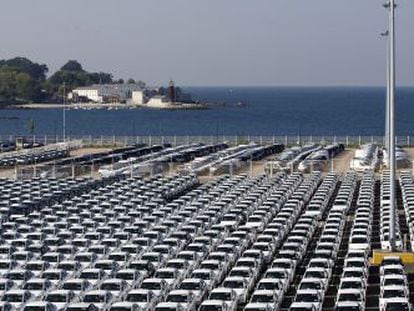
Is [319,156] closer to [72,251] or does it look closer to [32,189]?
[32,189]

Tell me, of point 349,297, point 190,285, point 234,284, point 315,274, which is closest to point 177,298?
point 190,285

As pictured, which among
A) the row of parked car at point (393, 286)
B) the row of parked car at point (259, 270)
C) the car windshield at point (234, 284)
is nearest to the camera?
the row of parked car at point (393, 286)

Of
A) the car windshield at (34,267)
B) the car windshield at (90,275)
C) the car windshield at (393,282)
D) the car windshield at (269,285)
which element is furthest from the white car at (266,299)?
the car windshield at (34,267)

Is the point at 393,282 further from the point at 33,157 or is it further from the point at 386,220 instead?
the point at 33,157

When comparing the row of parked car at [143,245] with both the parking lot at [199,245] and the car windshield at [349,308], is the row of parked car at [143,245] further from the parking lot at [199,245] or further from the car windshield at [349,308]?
the car windshield at [349,308]

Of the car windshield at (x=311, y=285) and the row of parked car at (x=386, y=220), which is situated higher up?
the row of parked car at (x=386, y=220)

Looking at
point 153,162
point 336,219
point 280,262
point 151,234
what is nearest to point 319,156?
point 153,162

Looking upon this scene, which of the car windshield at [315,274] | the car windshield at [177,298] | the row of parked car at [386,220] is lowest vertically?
the car windshield at [177,298]

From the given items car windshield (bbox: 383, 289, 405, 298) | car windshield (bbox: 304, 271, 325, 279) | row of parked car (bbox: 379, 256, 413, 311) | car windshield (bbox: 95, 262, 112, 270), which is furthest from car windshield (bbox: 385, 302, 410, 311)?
car windshield (bbox: 95, 262, 112, 270)
